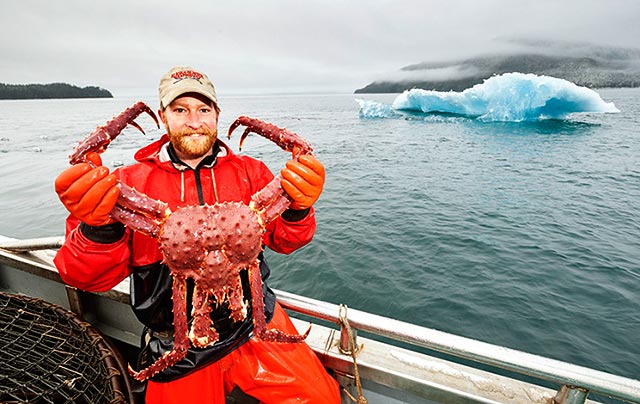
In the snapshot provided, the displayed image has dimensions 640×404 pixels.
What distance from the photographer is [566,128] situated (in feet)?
95.1

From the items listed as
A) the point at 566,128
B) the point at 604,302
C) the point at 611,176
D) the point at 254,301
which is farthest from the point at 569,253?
the point at 566,128

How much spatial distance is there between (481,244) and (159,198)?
315 inches

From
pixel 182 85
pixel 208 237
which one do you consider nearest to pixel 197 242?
pixel 208 237

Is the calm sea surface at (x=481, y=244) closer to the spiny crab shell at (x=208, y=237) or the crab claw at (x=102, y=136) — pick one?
the spiny crab shell at (x=208, y=237)

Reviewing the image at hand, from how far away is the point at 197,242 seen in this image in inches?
69.7

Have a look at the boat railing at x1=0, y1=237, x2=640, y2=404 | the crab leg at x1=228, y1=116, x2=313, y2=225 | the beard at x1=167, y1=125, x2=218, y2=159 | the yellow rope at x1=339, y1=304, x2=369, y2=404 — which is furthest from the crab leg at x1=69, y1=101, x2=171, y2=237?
the yellow rope at x1=339, y1=304, x2=369, y2=404

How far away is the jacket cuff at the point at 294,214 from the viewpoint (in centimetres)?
226

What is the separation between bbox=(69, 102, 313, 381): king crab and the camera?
70.1 inches

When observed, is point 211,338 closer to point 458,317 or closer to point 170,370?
point 170,370

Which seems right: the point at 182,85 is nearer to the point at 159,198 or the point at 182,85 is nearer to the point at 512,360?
the point at 159,198

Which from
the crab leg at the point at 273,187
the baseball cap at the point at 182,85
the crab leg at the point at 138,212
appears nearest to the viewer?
the crab leg at the point at 138,212

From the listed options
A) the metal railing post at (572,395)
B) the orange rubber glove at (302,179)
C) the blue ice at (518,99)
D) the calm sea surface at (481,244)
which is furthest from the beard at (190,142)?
the blue ice at (518,99)

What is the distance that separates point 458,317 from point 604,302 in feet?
9.93

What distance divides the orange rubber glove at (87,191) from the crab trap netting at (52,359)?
1.35m
